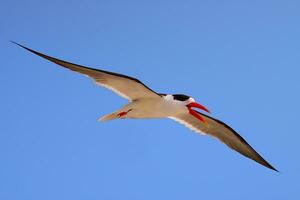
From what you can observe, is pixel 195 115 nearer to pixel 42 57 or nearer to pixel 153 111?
pixel 153 111

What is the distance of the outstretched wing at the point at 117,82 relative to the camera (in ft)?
40.3

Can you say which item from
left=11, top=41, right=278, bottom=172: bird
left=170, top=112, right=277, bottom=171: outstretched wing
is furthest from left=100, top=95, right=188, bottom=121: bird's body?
left=170, top=112, right=277, bottom=171: outstretched wing

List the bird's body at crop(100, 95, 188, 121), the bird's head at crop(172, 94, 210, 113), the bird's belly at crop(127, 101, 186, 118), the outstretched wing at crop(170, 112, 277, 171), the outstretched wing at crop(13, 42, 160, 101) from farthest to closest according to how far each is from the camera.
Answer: the outstretched wing at crop(170, 112, 277, 171) < the bird's head at crop(172, 94, 210, 113) < the bird's belly at crop(127, 101, 186, 118) < the bird's body at crop(100, 95, 188, 121) < the outstretched wing at crop(13, 42, 160, 101)

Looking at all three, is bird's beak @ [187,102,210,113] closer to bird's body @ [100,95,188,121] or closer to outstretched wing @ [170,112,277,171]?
bird's body @ [100,95,188,121]

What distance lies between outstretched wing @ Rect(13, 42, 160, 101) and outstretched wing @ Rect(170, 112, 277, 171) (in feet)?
9.22

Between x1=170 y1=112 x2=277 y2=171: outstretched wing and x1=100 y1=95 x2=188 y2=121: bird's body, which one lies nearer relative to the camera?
x1=100 y1=95 x2=188 y2=121: bird's body

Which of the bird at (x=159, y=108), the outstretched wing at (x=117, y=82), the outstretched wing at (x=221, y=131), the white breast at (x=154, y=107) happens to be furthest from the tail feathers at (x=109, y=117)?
the outstretched wing at (x=221, y=131)

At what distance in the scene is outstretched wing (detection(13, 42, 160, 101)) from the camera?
12.3 metres

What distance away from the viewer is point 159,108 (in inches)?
577

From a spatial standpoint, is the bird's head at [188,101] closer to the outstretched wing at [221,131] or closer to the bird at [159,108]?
the bird at [159,108]

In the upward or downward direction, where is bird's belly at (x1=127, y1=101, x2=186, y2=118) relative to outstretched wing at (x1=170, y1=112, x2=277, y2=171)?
downward

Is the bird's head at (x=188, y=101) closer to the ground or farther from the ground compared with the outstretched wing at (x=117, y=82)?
farther from the ground

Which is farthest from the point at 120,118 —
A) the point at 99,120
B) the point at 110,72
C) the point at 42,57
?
the point at 42,57

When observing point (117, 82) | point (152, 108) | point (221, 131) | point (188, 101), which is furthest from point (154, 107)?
point (221, 131)
